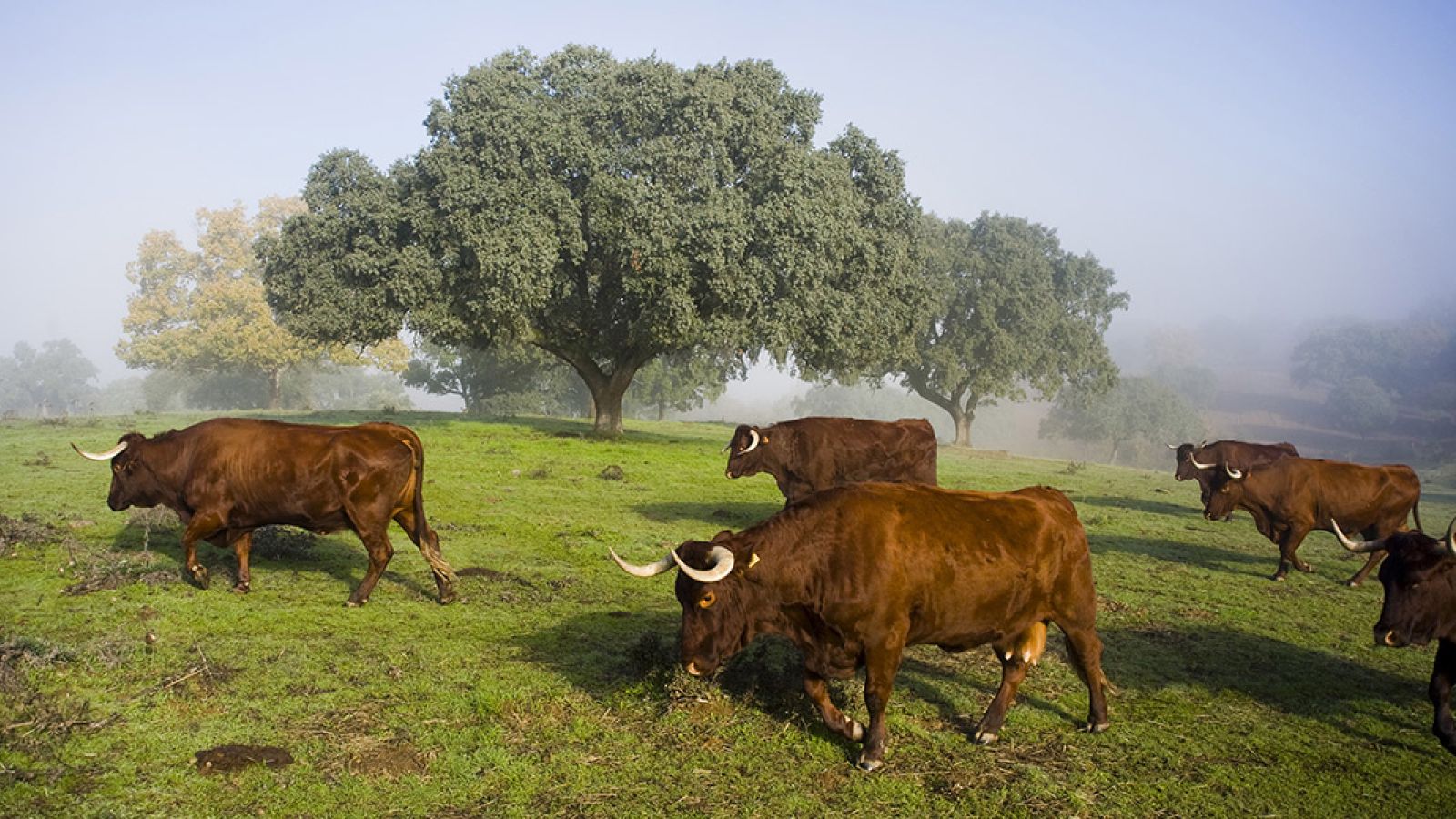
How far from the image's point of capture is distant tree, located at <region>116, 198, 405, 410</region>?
52.8m

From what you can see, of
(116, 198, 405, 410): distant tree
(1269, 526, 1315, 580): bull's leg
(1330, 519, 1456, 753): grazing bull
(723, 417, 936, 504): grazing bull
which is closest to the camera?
(1330, 519, 1456, 753): grazing bull

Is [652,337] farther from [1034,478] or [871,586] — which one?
[871,586]

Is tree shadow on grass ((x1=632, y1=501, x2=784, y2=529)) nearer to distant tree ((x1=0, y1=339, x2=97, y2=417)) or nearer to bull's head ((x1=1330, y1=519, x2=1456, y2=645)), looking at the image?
bull's head ((x1=1330, y1=519, x2=1456, y2=645))

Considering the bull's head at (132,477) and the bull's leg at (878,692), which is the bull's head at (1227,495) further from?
the bull's head at (132,477)

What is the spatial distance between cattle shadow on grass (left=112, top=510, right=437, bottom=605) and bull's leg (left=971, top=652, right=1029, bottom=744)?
599 cm

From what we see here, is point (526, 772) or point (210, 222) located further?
point (210, 222)

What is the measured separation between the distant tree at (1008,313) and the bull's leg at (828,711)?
39.0 meters

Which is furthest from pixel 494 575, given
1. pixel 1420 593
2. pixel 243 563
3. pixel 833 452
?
pixel 1420 593

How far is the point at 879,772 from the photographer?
19.5 feet

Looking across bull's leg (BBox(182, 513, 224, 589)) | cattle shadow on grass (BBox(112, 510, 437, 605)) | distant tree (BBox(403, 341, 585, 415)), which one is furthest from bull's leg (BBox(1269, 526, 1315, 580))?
distant tree (BBox(403, 341, 585, 415))

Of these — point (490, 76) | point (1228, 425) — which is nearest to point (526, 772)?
point (490, 76)

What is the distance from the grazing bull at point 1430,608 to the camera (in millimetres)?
Answer: 6921

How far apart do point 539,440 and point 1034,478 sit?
1465cm

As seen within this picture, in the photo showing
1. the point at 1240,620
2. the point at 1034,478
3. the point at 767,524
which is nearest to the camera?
the point at 767,524
